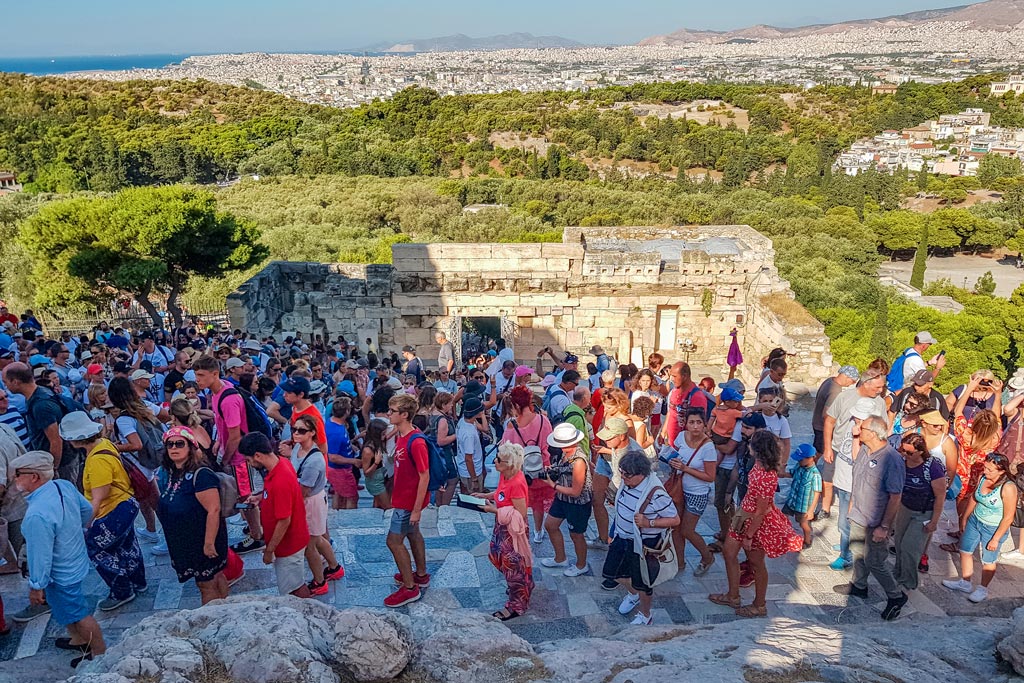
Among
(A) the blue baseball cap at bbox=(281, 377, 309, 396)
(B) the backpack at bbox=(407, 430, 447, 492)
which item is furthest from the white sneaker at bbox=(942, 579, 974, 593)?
(A) the blue baseball cap at bbox=(281, 377, 309, 396)

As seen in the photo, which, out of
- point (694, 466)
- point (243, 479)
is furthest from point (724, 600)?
point (243, 479)

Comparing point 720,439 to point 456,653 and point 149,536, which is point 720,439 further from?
point 149,536

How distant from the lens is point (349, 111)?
6338 centimetres

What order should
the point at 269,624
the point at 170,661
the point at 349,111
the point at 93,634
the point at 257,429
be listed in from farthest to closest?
the point at 349,111 → the point at 257,429 → the point at 93,634 → the point at 269,624 → the point at 170,661

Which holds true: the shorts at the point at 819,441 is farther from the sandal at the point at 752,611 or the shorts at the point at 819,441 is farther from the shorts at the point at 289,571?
the shorts at the point at 289,571

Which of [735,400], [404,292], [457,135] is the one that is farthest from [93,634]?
[457,135]

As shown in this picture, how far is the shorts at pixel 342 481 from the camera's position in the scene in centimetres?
675

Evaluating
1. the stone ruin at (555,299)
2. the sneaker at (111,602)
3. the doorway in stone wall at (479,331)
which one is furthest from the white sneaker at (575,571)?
the doorway in stone wall at (479,331)

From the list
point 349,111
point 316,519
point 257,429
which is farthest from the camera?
point 349,111

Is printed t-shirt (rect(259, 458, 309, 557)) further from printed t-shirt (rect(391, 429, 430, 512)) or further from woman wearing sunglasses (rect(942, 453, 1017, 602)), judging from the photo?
woman wearing sunglasses (rect(942, 453, 1017, 602))

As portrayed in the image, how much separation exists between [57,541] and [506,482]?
2.82m

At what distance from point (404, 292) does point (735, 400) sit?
37.6 ft

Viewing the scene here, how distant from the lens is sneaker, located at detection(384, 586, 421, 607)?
5.31 m

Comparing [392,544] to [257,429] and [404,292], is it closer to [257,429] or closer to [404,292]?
[257,429]
